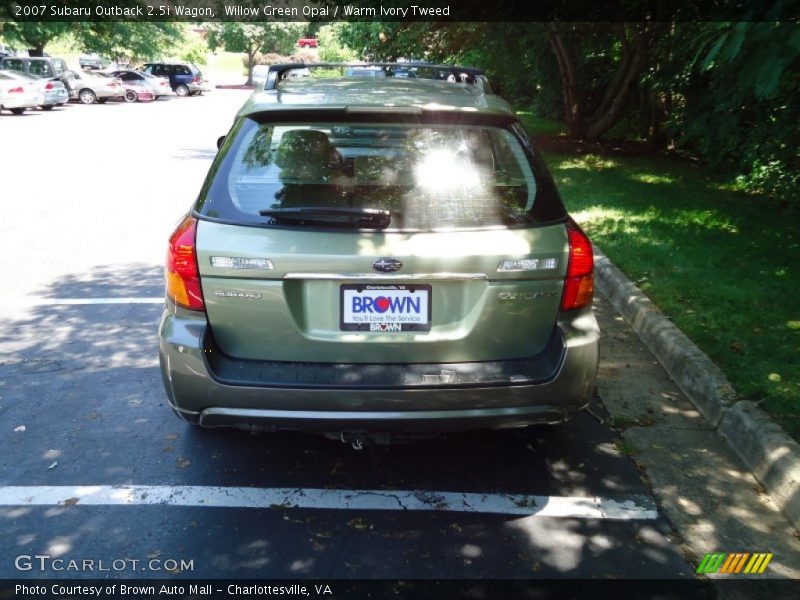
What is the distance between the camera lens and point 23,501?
337cm

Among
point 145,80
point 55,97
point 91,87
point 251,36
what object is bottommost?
point 251,36

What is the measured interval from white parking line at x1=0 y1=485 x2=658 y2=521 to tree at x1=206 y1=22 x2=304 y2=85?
60716 millimetres

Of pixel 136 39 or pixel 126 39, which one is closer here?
pixel 126 39

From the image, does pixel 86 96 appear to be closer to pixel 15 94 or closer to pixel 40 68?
pixel 40 68

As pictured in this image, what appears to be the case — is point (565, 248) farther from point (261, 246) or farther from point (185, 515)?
point (185, 515)

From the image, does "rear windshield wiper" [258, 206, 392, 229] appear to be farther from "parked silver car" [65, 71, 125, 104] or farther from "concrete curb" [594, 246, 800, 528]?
"parked silver car" [65, 71, 125, 104]

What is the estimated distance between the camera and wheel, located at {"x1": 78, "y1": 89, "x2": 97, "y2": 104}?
1313 inches

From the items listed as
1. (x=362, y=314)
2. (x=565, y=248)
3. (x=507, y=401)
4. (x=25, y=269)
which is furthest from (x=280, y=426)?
(x=25, y=269)

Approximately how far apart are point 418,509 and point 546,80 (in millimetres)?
18510

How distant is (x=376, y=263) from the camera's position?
302 centimetres

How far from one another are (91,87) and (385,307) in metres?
34.9

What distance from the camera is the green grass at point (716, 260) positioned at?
4.65 m

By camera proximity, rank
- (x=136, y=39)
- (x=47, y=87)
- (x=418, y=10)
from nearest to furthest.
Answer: (x=418, y=10) → (x=47, y=87) → (x=136, y=39)

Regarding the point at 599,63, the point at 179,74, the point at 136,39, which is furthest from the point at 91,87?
the point at 599,63
